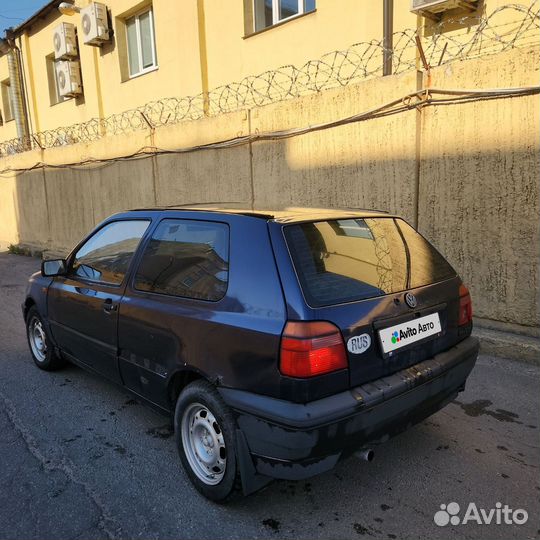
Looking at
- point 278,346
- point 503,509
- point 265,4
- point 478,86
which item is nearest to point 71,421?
point 278,346

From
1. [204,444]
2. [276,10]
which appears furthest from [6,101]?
[204,444]

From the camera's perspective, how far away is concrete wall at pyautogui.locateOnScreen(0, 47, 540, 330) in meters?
4.27

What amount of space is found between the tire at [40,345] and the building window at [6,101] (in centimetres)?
1705

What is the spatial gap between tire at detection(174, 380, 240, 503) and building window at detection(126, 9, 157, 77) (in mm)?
10702

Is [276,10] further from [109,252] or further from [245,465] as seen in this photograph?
[245,465]

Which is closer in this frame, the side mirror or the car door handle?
the car door handle

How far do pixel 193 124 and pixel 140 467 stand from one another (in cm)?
617

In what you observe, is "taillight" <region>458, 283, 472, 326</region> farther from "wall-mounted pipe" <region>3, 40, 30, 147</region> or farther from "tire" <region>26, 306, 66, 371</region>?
"wall-mounted pipe" <region>3, 40, 30, 147</region>

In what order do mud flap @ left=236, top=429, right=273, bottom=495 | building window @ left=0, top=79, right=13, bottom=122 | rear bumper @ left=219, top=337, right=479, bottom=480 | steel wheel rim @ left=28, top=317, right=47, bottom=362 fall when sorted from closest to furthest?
rear bumper @ left=219, top=337, right=479, bottom=480 → mud flap @ left=236, top=429, right=273, bottom=495 → steel wheel rim @ left=28, top=317, right=47, bottom=362 → building window @ left=0, top=79, right=13, bottom=122

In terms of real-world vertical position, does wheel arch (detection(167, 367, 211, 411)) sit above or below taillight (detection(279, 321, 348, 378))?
below

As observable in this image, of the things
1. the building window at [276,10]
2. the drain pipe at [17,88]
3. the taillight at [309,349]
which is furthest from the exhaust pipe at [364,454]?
the drain pipe at [17,88]

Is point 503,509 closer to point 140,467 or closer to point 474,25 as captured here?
point 140,467

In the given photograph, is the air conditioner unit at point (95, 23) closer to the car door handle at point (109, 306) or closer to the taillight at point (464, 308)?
the car door handle at point (109, 306)

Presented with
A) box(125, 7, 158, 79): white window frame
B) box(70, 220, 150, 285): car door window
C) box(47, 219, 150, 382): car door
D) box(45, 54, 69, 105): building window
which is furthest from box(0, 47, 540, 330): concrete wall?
box(45, 54, 69, 105): building window
